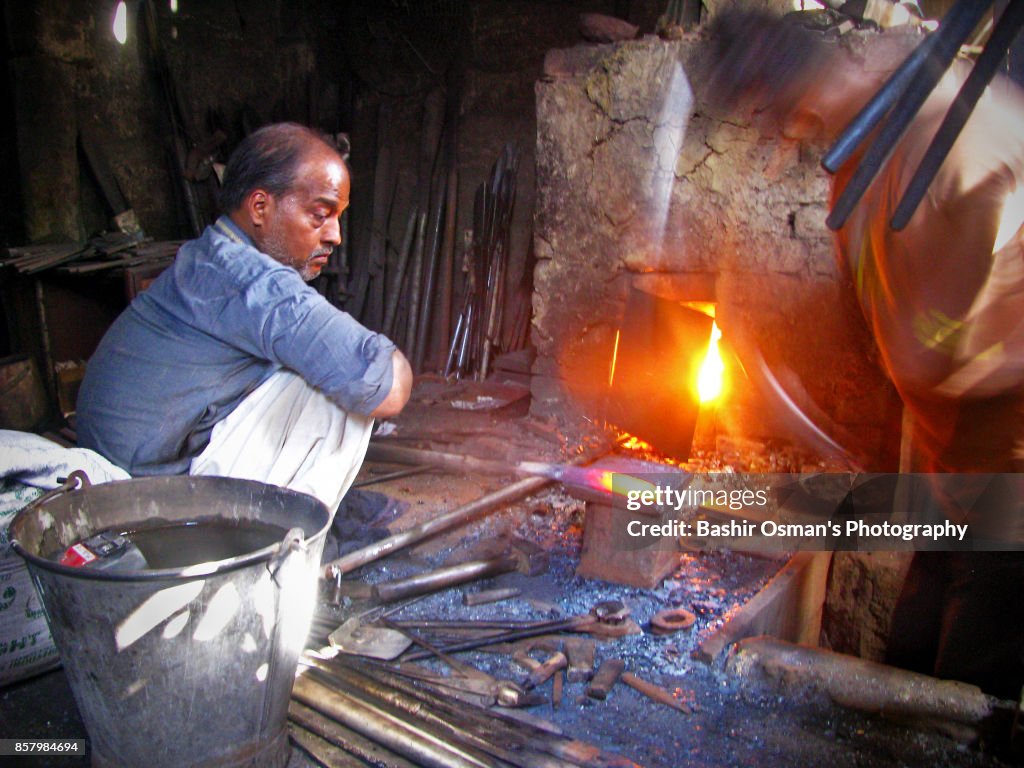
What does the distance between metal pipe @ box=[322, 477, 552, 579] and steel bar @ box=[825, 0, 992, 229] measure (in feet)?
7.57

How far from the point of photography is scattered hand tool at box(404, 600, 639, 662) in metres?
2.75

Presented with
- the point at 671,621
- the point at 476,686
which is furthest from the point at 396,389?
the point at 671,621

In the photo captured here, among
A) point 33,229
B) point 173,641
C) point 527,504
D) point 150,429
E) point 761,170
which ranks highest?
point 761,170

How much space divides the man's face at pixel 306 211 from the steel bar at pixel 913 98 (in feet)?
5.96

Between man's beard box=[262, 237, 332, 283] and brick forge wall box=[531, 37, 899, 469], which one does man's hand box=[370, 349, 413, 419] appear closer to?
man's beard box=[262, 237, 332, 283]

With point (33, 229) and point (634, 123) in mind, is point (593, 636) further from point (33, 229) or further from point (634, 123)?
point (33, 229)

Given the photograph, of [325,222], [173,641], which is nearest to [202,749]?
[173,641]

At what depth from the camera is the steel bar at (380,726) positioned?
203cm

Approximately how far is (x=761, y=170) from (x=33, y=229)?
5389mm

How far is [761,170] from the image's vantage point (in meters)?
4.45

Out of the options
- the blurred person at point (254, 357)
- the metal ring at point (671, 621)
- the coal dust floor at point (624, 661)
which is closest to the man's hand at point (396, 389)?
the blurred person at point (254, 357)

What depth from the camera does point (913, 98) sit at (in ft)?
5.49

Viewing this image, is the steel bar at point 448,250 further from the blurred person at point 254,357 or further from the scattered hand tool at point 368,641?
the scattered hand tool at point 368,641

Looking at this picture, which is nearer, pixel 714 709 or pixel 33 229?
pixel 714 709
